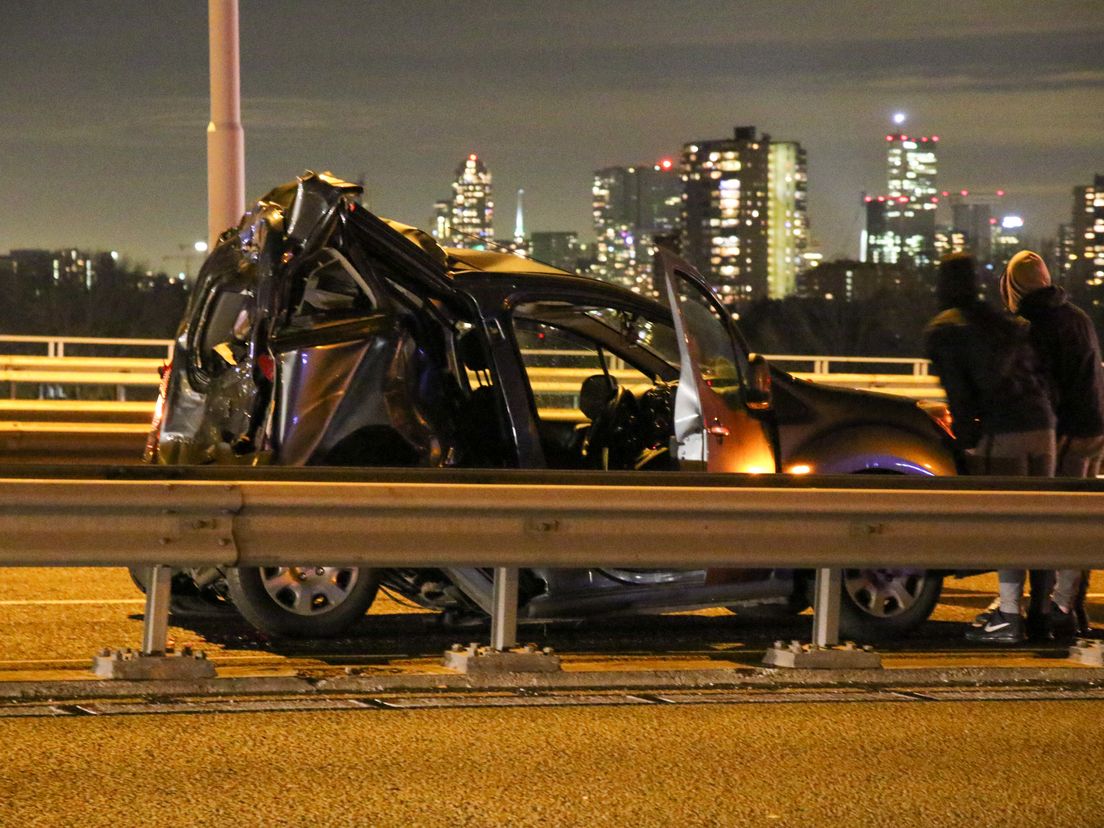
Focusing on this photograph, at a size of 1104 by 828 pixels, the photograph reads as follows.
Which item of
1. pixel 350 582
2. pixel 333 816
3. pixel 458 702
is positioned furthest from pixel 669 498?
pixel 333 816

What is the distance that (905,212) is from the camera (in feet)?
429

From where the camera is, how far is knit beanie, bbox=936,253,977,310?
27.4ft

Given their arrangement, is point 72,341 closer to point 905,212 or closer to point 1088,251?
point 1088,251

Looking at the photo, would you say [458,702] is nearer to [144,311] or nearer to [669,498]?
[669,498]

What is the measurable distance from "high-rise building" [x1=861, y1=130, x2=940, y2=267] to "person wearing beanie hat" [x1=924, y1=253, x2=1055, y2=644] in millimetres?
76949

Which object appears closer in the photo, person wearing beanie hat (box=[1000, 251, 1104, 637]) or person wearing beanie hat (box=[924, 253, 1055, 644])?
person wearing beanie hat (box=[924, 253, 1055, 644])

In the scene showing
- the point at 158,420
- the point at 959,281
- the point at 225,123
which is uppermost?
the point at 225,123

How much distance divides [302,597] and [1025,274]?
3710mm

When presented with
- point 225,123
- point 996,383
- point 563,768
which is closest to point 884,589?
point 996,383

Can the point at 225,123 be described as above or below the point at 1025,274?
above

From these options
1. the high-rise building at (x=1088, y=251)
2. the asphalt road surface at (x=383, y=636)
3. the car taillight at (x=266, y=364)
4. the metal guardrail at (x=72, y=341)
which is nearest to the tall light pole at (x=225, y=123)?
the asphalt road surface at (x=383, y=636)

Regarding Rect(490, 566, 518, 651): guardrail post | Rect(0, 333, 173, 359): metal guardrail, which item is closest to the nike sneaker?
Rect(490, 566, 518, 651): guardrail post

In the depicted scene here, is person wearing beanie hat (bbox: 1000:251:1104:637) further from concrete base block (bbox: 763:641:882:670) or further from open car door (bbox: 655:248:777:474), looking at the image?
concrete base block (bbox: 763:641:882:670)

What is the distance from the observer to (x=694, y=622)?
910 cm
